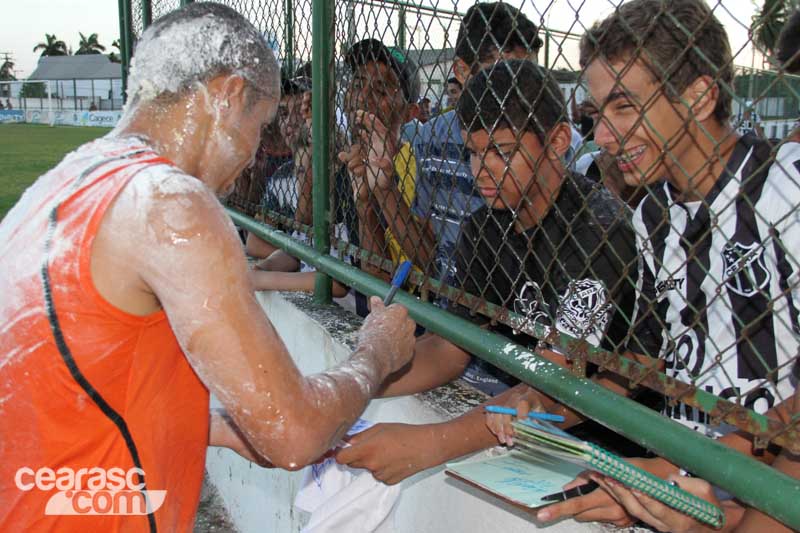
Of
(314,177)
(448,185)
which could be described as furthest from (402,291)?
(314,177)

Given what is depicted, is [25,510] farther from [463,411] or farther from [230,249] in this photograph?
[463,411]

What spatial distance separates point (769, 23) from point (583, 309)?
780mm

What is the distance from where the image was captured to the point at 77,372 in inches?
56.8

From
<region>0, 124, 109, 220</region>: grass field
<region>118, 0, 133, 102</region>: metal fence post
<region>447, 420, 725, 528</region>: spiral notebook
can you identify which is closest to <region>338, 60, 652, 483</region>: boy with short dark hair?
<region>447, 420, 725, 528</region>: spiral notebook

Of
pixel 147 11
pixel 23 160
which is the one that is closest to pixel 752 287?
pixel 147 11

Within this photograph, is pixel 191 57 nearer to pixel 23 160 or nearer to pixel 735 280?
pixel 735 280

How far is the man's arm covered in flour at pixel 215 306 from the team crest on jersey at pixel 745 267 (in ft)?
3.08

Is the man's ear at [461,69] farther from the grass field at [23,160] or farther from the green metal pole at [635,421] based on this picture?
the grass field at [23,160]

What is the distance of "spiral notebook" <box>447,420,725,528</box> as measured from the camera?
133cm

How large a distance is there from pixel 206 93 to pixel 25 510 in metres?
1.01

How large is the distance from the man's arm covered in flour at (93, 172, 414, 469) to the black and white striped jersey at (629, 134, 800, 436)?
30.8 inches

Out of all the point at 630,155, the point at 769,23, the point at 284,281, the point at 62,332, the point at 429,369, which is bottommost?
the point at 284,281

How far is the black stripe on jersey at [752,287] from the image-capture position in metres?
1.49

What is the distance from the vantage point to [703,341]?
165 cm
